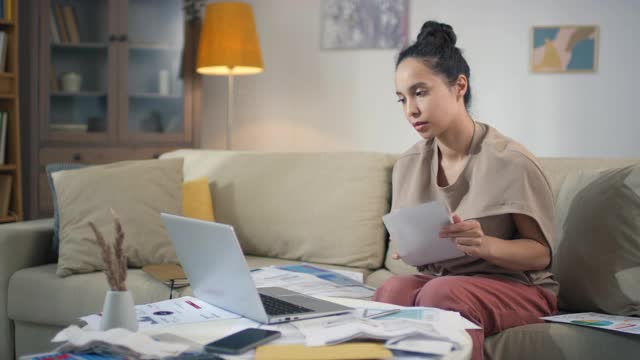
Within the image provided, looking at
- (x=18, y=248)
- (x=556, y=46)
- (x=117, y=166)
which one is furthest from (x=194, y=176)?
(x=556, y=46)

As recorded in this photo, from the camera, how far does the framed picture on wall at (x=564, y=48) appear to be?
382cm

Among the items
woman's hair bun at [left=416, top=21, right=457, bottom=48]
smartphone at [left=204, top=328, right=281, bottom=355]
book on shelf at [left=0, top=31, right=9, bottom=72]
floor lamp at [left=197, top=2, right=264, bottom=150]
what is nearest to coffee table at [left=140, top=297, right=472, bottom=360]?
smartphone at [left=204, top=328, right=281, bottom=355]

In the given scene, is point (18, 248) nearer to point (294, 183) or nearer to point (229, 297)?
point (294, 183)

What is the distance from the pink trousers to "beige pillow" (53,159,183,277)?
949 millimetres

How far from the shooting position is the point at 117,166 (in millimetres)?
2484

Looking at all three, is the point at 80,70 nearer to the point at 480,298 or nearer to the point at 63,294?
the point at 63,294

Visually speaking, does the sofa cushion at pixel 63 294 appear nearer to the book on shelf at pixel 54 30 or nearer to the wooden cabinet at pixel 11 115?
the wooden cabinet at pixel 11 115

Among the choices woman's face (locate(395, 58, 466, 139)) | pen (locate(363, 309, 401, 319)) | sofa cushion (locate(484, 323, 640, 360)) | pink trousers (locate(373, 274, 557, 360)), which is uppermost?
woman's face (locate(395, 58, 466, 139))

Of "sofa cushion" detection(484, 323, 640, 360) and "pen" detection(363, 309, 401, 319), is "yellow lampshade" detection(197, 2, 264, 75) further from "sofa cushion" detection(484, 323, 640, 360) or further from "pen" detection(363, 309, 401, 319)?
"pen" detection(363, 309, 401, 319)

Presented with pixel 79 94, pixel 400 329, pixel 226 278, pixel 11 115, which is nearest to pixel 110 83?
pixel 79 94

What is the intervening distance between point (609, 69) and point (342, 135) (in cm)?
145

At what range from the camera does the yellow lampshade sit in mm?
3676

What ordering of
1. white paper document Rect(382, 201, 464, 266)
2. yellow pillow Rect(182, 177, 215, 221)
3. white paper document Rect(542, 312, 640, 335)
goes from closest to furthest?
white paper document Rect(382, 201, 464, 266) < white paper document Rect(542, 312, 640, 335) < yellow pillow Rect(182, 177, 215, 221)

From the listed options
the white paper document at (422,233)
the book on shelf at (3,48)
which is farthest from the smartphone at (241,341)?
the book on shelf at (3,48)
